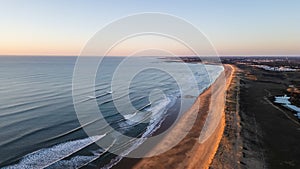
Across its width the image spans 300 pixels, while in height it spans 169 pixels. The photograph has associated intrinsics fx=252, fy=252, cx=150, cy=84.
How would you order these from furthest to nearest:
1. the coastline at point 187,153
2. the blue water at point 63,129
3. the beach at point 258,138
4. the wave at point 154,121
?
the wave at point 154,121 → the blue water at point 63,129 → the coastline at point 187,153 → the beach at point 258,138

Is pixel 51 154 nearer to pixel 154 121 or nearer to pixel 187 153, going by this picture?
pixel 187 153

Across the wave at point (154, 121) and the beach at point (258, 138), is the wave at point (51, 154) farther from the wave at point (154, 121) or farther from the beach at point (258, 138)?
the beach at point (258, 138)

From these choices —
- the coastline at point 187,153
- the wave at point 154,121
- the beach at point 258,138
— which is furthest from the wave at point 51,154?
the beach at point 258,138

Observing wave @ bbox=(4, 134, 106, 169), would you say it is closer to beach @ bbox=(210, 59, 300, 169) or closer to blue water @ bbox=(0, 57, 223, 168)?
blue water @ bbox=(0, 57, 223, 168)

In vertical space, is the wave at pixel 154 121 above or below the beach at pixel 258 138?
below

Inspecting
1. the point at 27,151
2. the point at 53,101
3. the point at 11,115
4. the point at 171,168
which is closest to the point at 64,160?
the point at 27,151

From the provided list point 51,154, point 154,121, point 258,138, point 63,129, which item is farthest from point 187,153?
point 63,129

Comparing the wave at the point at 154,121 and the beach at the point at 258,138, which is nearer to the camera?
the beach at the point at 258,138

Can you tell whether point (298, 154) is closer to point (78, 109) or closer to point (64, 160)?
point (64, 160)

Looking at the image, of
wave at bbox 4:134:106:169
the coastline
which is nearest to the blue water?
wave at bbox 4:134:106:169
